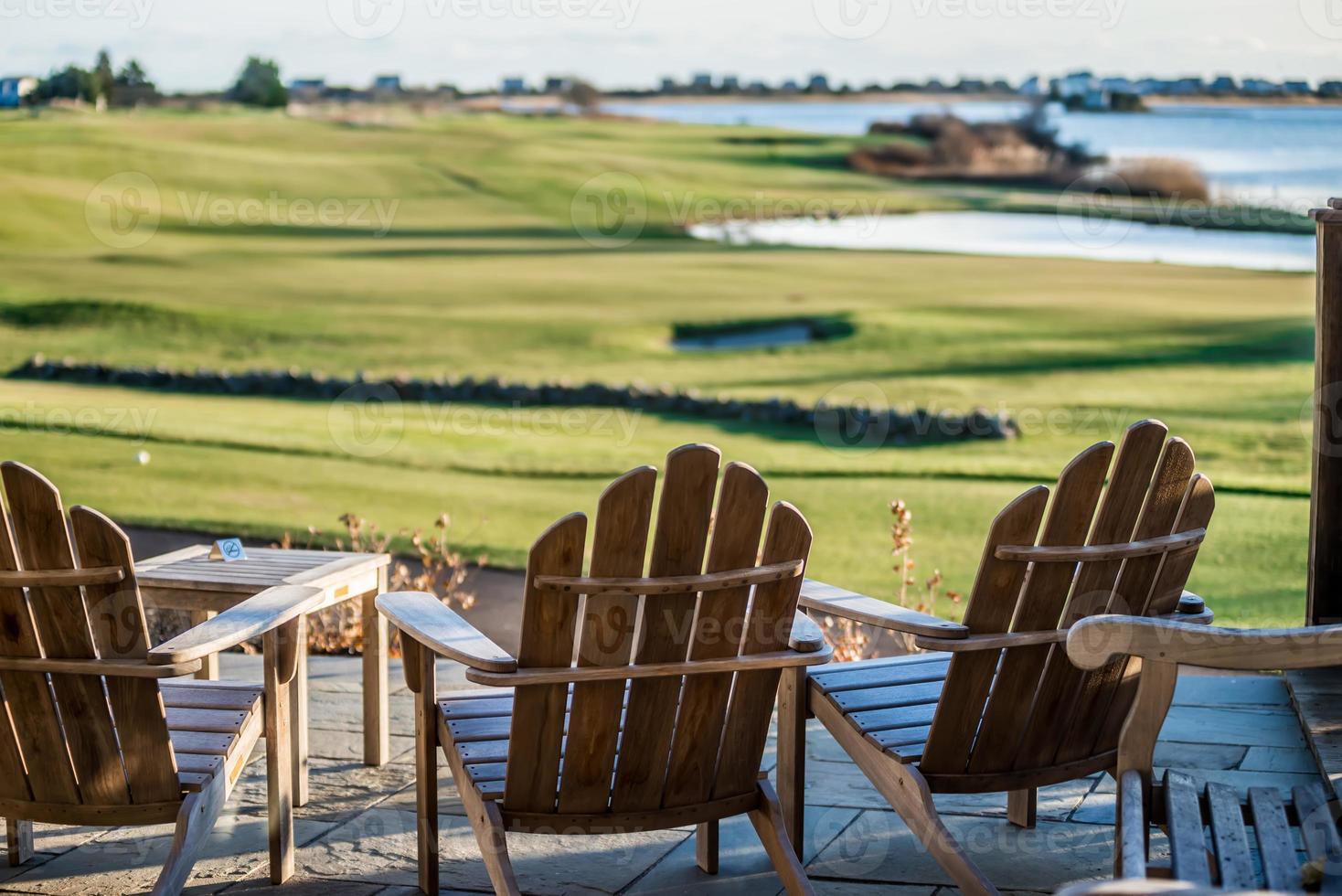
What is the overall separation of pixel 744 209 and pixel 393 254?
758 centimetres

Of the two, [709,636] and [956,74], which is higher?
[956,74]

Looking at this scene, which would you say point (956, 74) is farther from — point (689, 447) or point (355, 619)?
point (689, 447)

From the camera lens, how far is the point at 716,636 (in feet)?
8.22

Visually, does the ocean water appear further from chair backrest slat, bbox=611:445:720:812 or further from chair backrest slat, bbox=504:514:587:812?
chair backrest slat, bbox=504:514:587:812

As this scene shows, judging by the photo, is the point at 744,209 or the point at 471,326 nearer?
the point at 471,326

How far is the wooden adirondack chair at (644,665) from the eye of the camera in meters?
2.38

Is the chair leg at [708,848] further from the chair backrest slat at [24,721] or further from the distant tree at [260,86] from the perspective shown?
the distant tree at [260,86]

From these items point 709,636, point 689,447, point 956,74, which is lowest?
point 709,636

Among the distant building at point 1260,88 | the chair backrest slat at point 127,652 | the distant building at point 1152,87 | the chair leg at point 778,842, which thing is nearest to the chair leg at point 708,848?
the chair leg at point 778,842

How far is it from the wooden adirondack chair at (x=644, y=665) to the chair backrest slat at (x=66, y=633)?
1.92 feet

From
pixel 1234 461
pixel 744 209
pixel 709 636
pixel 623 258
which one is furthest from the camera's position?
pixel 744 209

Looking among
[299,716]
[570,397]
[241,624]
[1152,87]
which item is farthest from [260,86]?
[241,624]

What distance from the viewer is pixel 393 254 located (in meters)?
24.5

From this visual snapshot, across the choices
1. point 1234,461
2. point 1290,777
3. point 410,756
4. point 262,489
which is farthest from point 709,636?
point 1234,461
